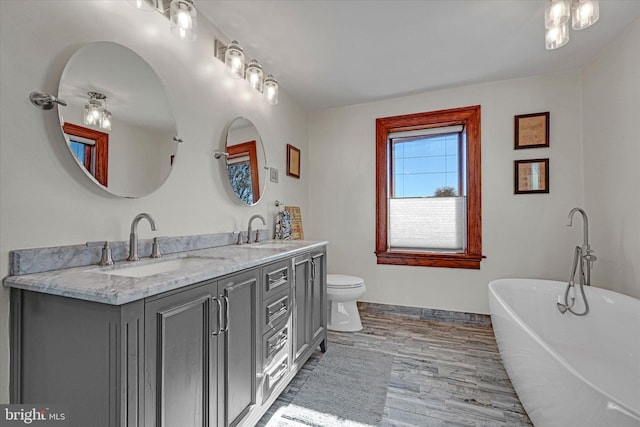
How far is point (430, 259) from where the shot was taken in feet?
9.93

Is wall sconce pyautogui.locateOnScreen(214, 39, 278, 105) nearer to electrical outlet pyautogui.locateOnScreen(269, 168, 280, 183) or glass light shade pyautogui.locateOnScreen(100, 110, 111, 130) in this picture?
electrical outlet pyautogui.locateOnScreen(269, 168, 280, 183)

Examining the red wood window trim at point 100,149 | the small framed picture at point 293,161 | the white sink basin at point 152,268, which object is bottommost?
the white sink basin at point 152,268

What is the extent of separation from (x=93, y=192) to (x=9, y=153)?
289 mm

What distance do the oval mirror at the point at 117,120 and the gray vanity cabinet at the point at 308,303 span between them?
0.98 metres

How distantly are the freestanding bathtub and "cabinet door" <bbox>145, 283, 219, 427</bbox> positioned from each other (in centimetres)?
137

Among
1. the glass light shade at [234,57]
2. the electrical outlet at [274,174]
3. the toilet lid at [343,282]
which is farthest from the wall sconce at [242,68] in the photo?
the toilet lid at [343,282]

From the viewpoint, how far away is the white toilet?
262 cm

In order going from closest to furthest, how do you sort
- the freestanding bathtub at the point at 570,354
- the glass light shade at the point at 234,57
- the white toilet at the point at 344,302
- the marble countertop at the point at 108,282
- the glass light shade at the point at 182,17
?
the marble countertop at the point at 108,282 → the freestanding bathtub at the point at 570,354 → the glass light shade at the point at 182,17 → the glass light shade at the point at 234,57 → the white toilet at the point at 344,302

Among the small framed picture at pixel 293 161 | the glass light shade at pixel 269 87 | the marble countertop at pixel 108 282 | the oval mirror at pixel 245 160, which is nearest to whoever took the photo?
the marble countertop at pixel 108 282

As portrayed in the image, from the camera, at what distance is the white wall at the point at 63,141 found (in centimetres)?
98

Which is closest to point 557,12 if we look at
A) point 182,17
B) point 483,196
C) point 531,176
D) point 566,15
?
point 566,15

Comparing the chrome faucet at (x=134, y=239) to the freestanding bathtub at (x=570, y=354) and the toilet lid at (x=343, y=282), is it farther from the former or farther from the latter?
the freestanding bathtub at (x=570, y=354)

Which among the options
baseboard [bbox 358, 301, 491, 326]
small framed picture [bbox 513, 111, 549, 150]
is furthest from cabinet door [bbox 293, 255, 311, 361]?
small framed picture [bbox 513, 111, 549, 150]

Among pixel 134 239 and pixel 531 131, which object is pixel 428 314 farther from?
pixel 134 239
